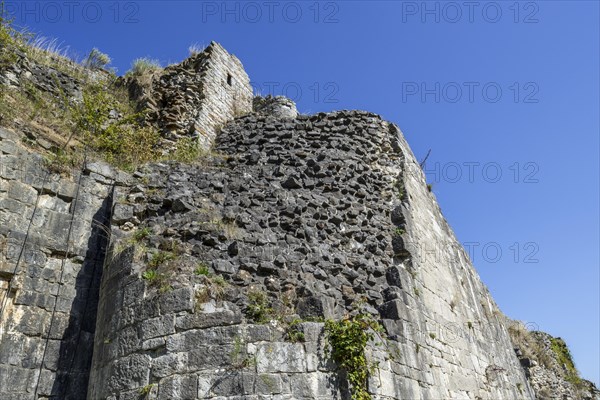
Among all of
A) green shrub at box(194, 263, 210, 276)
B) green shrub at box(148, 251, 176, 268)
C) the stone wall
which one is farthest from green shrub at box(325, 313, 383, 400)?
the stone wall

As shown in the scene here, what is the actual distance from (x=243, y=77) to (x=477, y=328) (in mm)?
8035

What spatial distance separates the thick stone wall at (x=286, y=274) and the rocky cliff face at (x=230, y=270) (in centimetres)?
2

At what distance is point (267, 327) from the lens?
5.33 m

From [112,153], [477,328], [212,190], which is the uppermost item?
[112,153]

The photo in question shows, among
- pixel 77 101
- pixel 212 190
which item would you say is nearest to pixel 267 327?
pixel 212 190

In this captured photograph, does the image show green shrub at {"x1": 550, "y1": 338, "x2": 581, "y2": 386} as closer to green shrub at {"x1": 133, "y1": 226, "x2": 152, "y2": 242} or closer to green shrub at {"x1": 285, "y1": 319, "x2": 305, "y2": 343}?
green shrub at {"x1": 285, "y1": 319, "x2": 305, "y2": 343}

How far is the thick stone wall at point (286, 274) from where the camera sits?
16.7 feet

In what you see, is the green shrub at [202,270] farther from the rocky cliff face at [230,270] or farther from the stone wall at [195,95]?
the stone wall at [195,95]

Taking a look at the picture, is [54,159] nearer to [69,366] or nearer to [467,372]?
[69,366]

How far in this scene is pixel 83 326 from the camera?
20.3 ft

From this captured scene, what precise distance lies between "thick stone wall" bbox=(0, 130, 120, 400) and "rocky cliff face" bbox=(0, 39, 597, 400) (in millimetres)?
17

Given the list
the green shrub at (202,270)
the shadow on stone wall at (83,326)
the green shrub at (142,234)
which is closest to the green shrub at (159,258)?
the green shrub at (202,270)

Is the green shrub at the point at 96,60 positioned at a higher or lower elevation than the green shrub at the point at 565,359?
higher

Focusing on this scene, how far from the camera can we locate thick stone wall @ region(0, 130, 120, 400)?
567 cm
